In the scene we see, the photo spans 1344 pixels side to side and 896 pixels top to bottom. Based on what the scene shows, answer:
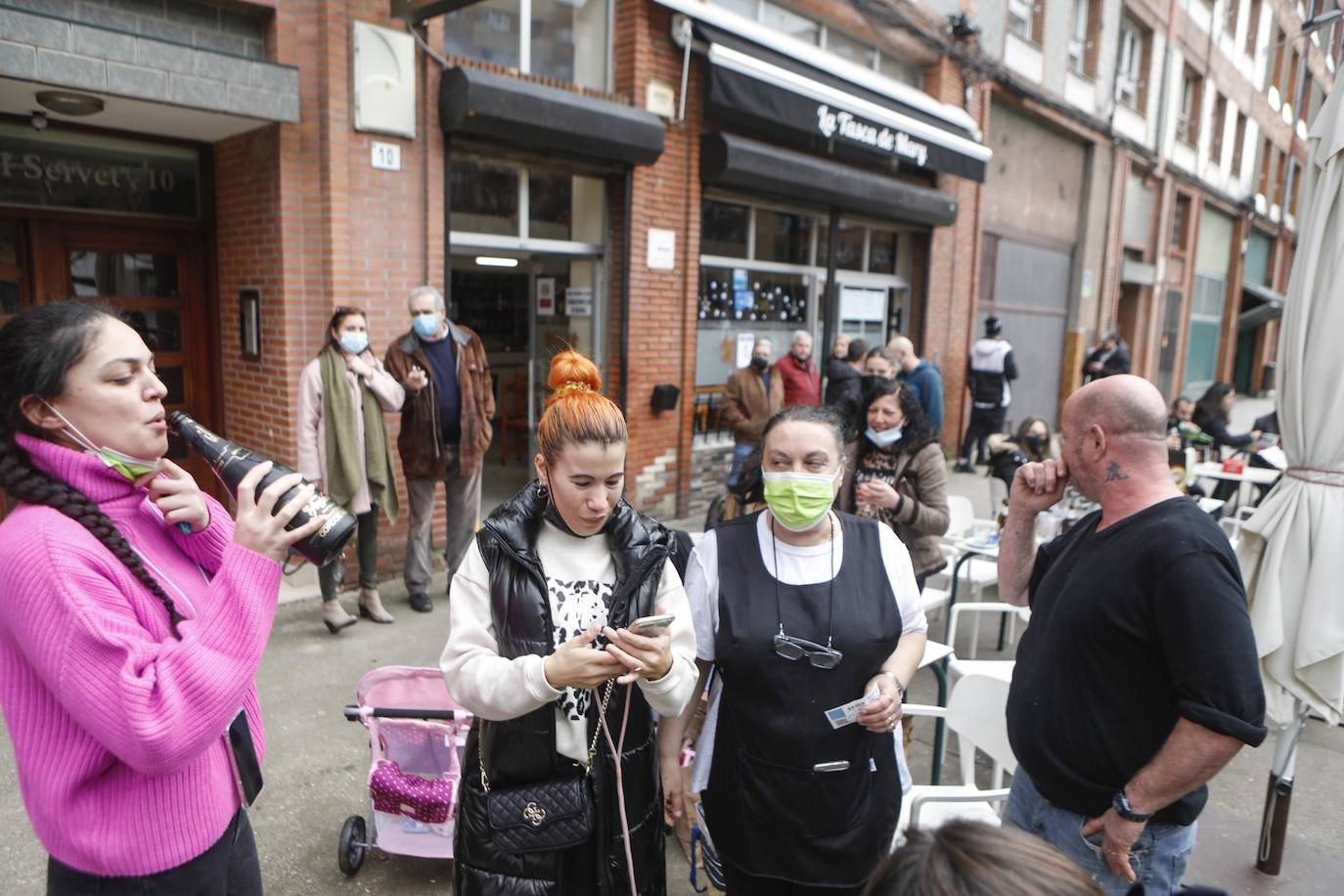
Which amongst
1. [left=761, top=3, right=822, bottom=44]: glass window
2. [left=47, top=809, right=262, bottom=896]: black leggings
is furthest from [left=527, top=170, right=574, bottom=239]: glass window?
[left=47, top=809, right=262, bottom=896]: black leggings

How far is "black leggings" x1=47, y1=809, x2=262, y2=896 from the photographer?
1640 millimetres

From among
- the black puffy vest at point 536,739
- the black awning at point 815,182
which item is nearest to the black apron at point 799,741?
the black puffy vest at point 536,739

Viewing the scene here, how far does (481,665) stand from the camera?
6.30 feet

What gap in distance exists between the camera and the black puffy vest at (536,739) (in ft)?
6.57

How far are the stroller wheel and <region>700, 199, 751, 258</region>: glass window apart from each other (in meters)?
6.51

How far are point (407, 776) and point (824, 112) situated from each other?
7380mm

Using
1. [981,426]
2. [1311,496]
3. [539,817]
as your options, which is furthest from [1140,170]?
[539,817]

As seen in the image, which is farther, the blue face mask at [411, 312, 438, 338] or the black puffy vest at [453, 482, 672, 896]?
the blue face mask at [411, 312, 438, 338]

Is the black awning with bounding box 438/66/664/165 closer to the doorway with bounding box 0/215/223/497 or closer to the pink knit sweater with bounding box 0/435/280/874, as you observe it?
the doorway with bounding box 0/215/223/497

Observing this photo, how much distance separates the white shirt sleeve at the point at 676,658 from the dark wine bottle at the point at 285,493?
0.72 m

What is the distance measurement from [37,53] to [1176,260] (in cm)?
2102

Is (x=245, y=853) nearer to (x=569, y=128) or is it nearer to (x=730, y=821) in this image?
(x=730, y=821)

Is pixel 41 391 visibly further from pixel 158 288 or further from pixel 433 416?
pixel 158 288

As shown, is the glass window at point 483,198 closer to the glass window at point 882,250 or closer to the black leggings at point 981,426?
the glass window at point 882,250
